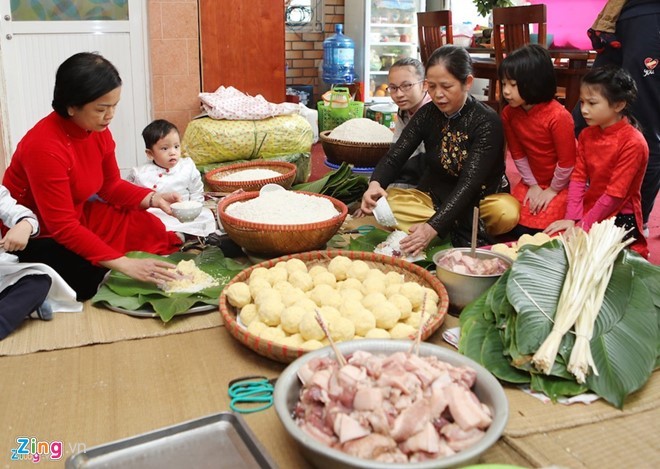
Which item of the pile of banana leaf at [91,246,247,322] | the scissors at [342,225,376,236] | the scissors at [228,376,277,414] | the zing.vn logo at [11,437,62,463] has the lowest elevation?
the zing.vn logo at [11,437,62,463]

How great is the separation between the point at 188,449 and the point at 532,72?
2044 mm

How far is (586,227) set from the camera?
98.1 inches

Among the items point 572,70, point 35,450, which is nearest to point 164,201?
point 35,450

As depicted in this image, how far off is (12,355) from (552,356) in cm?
142

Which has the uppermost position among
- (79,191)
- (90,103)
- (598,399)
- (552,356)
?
(90,103)

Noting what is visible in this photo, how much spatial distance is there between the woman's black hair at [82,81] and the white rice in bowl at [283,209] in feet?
2.00

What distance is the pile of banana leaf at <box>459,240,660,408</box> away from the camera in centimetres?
150

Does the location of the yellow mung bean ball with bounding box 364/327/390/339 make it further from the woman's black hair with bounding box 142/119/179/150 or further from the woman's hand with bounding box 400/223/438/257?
the woman's black hair with bounding box 142/119/179/150

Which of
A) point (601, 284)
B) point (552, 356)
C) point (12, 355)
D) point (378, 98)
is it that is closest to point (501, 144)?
point (601, 284)

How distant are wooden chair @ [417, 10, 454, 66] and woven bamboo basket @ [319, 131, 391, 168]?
65.1 inches

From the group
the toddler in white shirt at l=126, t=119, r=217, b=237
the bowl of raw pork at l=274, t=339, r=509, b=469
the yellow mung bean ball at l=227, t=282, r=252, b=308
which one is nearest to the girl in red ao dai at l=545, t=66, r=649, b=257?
the yellow mung bean ball at l=227, t=282, r=252, b=308

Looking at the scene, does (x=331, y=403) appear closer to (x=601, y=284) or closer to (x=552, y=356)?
(x=552, y=356)

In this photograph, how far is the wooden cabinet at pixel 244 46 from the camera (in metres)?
4.66

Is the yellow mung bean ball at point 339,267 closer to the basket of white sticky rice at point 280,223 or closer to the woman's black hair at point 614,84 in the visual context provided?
the basket of white sticky rice at point 280,223
